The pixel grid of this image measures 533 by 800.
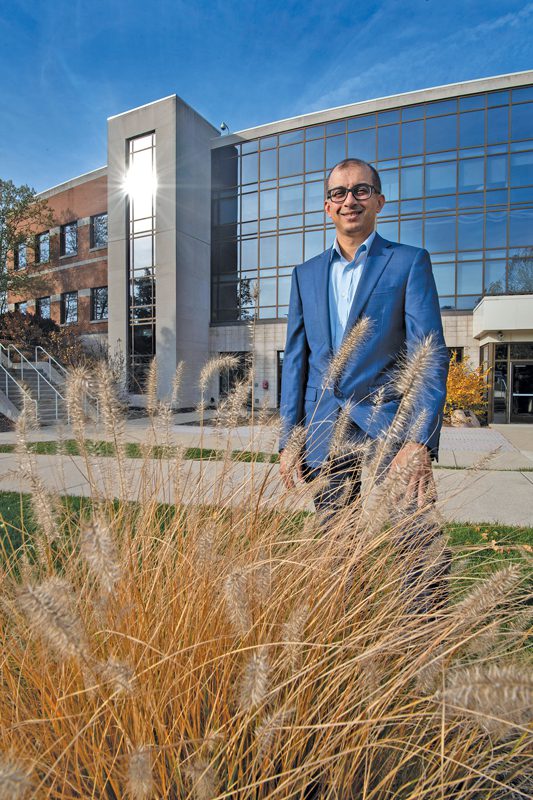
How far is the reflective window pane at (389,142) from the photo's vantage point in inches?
821

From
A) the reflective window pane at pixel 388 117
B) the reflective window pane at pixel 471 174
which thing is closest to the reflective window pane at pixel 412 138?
the reflective window pane at pixel 388 117

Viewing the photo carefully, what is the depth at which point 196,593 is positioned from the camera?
1289 mm

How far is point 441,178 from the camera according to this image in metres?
20.5

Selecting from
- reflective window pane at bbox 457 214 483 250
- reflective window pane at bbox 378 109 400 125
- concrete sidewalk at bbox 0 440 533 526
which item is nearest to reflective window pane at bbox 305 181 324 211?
reflective window pane at bbox 378 109 400 125

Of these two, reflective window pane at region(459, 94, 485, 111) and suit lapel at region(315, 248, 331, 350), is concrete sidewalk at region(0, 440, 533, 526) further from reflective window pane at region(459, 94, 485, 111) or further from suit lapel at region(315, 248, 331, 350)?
reflective window pane at region(459, 94, 485, 111)

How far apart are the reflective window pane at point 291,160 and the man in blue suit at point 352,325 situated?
74.8 feet

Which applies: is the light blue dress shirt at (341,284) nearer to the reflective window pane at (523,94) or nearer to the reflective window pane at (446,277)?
the reflective window pane at (446,277)

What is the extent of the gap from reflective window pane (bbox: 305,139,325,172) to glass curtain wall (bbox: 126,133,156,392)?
760 centimetres

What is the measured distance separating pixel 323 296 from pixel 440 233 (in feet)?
69.7

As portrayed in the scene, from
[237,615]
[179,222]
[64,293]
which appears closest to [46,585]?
[237,615]

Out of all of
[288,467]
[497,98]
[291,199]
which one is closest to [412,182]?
[497,98]

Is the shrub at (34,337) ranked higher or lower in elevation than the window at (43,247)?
lower

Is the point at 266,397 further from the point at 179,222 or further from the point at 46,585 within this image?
the point at 179,222

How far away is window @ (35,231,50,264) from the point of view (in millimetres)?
26188
